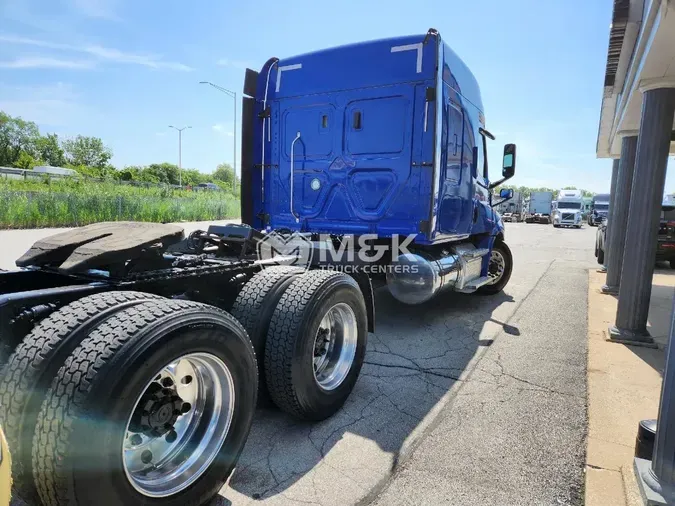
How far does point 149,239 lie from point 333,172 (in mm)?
3008

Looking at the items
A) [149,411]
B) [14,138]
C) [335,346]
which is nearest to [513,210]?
[335,346]

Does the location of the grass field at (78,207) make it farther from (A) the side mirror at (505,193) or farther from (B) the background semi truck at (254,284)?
(A) the side mirror at (505,193)

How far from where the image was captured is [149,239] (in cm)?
254

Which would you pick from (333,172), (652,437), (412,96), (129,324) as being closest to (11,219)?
(333,172)

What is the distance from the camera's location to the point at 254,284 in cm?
308

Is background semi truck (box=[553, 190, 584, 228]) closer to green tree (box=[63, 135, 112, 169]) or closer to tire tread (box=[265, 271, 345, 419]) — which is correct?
tire tread (box=[265, 271, 345, 419])

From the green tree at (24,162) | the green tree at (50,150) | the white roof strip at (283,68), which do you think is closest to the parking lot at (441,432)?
the white roof strip at (283,68)

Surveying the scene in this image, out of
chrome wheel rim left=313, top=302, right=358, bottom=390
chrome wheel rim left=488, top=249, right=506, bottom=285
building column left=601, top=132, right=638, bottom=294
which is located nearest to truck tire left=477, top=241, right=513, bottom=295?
chrome wheel rim left=488, top=249, right=506, bottom=285

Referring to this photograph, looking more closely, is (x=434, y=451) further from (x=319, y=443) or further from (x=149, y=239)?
(x=149, y=239)

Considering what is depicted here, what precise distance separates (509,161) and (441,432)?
15.8 ft

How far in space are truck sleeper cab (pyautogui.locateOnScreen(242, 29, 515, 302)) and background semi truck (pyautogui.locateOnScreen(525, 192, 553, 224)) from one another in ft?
140

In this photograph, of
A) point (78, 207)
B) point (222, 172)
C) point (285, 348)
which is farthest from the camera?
point (222, 172)

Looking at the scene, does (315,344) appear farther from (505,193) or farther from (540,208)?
(540,208)

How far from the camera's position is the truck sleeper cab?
4.70 m
